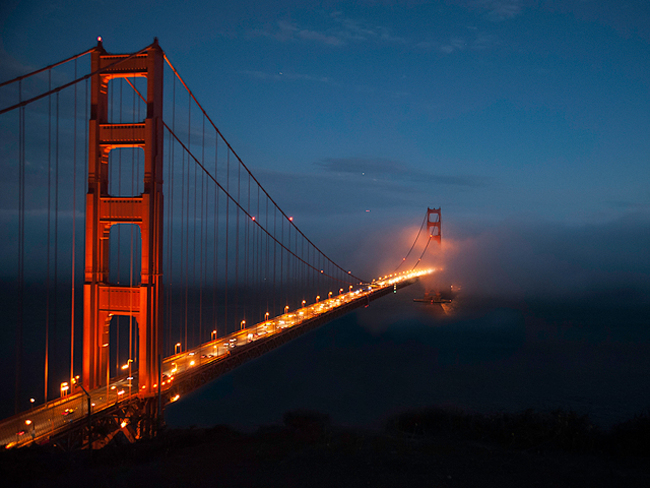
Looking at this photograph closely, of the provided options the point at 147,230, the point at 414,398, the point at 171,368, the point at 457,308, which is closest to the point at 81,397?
the point at 171,368

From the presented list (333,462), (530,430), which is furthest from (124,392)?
(530,430)

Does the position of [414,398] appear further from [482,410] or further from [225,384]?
[225,384]

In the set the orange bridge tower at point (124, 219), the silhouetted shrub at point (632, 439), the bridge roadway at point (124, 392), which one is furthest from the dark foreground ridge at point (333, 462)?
the orange bridge tower at point (124, 219)

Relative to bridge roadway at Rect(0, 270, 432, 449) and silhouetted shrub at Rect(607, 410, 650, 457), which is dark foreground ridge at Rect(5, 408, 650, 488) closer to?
silhouetted shrub at Rect(607, 410, 650, 457)

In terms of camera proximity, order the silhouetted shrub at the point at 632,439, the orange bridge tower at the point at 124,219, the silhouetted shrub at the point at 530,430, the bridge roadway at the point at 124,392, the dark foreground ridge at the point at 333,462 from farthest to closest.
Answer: the orange bridge tower at the point at 124,219 < the silhouetted shrub at the point at 530,430 < the silhouetted shrub at the point at 632,439 < the bridge roadway at the point at 124,392 < the dark foreground ridge at the point at 333,462

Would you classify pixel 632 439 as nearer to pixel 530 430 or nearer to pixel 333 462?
pixel 530 430

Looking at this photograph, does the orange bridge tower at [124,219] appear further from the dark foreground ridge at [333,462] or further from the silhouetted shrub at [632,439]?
the silhouetted shrub at [632,439]

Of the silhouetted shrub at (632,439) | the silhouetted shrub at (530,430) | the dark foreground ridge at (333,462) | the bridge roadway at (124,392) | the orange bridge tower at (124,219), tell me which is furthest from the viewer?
the orange bridge tower at (124,219)
